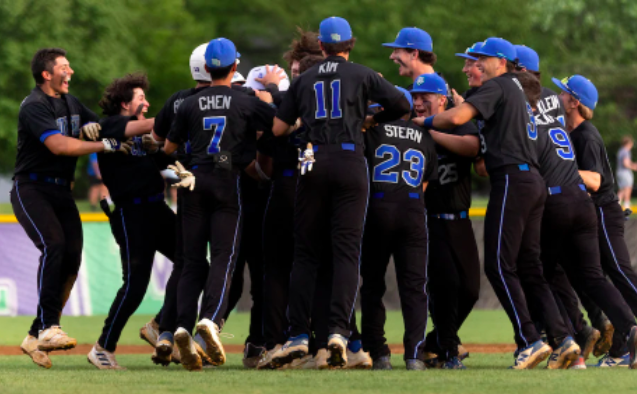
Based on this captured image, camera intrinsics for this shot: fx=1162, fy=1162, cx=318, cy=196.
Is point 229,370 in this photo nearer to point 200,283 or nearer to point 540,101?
point 200,283

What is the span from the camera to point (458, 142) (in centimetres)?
933

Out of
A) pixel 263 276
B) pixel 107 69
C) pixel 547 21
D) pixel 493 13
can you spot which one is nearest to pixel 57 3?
pixel 107 69

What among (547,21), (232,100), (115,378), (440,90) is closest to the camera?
(115,378)

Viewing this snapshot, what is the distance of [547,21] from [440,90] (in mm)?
40817

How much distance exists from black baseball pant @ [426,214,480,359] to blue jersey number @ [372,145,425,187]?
706 millimetres

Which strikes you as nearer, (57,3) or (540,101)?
(540,101)

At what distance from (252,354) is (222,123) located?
84.5 inches

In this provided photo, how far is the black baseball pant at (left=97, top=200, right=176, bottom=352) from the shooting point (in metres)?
9.79

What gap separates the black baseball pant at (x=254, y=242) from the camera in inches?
389

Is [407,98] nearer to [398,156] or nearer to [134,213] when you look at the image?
[398,156]

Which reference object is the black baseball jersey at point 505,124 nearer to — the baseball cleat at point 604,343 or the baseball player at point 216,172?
the baseball player at point 216,172

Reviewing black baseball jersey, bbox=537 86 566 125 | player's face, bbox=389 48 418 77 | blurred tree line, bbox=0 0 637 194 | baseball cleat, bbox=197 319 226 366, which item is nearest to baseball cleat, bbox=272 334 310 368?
baseball cleat, bbox=197 319 226 366

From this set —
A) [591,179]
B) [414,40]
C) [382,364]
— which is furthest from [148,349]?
[591,179]

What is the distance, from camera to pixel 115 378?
8.18 metres
